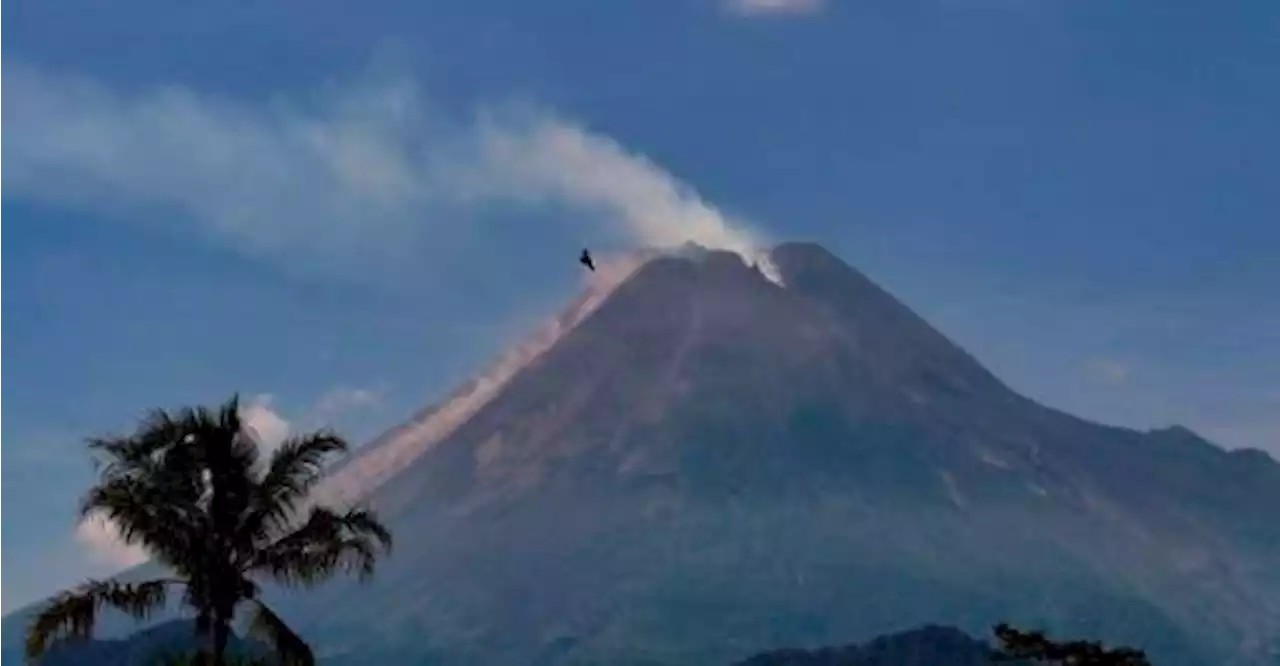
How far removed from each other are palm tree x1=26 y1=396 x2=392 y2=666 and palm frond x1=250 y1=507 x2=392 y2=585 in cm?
1

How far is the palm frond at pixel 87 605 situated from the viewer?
2370 cm

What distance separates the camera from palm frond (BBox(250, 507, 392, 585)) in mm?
24125

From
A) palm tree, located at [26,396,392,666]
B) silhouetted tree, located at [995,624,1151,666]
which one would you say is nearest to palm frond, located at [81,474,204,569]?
palm tree, located at [26,396,392,666]

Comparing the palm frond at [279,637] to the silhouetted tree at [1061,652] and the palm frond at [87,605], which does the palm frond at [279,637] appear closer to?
the palm frond at [87,605]

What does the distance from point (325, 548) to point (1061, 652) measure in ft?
28.8

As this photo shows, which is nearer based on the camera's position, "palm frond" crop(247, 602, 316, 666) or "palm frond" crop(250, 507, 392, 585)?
"palm frond" crop(247, 602, 316, 666)

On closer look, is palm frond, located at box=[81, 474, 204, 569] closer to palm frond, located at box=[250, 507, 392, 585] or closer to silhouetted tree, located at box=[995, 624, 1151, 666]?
palm frond, located at box=[250, 507, 392, 585]

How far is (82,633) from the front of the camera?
78.6 ft

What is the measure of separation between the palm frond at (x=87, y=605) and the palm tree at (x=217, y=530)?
16mm

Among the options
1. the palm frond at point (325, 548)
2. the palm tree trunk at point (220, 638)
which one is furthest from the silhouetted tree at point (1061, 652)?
the palm tree trunk at point (220, 638)

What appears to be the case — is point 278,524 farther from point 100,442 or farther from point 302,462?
point 100,442

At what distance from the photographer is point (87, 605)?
2392cm

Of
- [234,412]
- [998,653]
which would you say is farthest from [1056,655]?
[234,412]

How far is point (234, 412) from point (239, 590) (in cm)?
223
